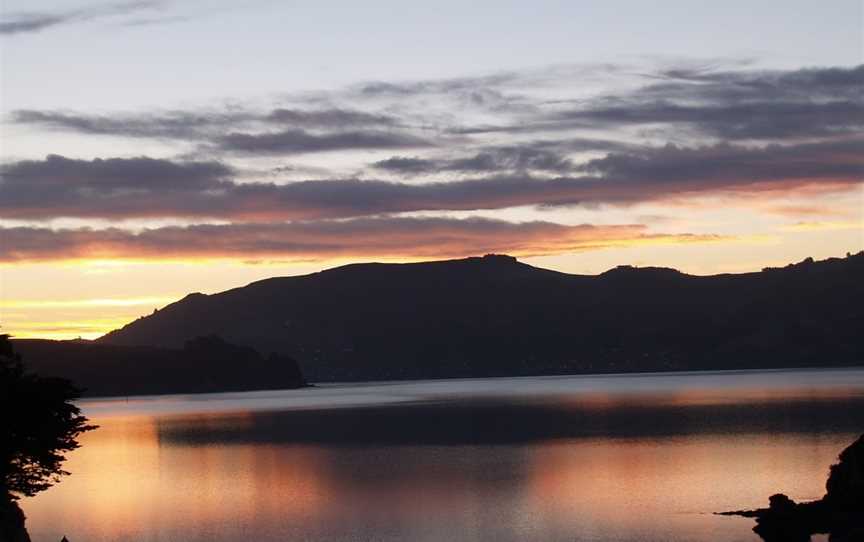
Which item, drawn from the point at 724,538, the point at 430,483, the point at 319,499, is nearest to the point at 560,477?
the point at 430,483

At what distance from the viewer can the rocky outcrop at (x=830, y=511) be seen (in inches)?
2429

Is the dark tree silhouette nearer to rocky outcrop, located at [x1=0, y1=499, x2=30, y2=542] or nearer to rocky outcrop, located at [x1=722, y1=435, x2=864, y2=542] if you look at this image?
rocky outcrop, located at [x1=0, y1=499, x2=30, y2=542]

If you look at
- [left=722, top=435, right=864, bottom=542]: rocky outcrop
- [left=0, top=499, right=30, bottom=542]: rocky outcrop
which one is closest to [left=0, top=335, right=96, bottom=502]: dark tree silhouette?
[left=0, top=499, right=30, bottom=542]: rocky outcrop

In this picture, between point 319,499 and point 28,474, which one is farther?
point 319,499

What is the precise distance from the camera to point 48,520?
259 feet

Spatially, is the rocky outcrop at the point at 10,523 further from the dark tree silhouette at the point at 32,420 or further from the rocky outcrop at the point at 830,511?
the rocky outcrop at the point at 830,511

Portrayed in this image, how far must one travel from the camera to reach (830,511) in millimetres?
62812

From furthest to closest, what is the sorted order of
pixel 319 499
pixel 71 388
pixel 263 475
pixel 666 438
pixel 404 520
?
pixel 666 438 < pixel 263 475 < pixel 319 499 < pixel 404 520 < pixel 71 388

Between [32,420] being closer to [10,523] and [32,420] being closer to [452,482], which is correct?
[10,523]

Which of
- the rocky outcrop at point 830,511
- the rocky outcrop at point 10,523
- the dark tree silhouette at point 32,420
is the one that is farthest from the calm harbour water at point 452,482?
the dark tree silhouette at point 32,420

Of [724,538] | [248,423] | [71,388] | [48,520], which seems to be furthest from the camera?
[248,423]

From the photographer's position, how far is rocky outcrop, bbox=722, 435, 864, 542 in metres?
61.7

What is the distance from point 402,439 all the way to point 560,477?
5194cm

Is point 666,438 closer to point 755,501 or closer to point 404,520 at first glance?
point 755,501
